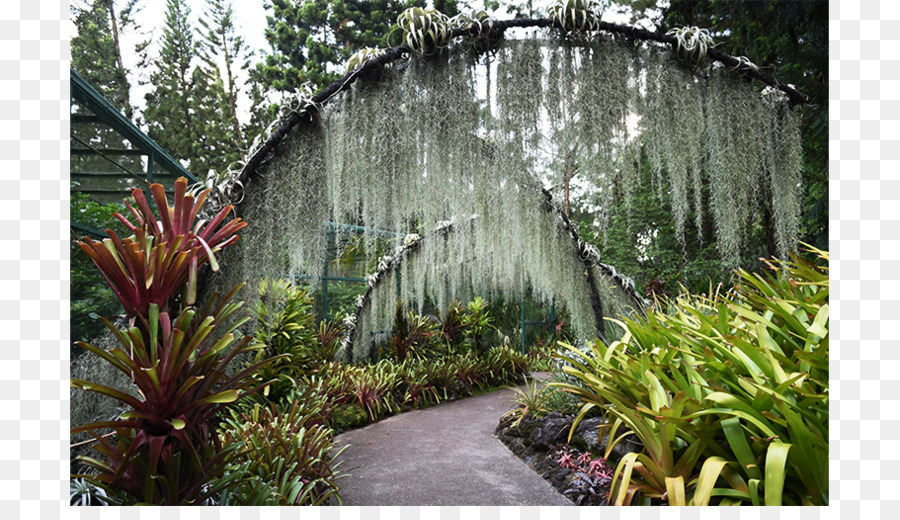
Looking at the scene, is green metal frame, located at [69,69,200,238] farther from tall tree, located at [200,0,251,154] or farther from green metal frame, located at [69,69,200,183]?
tall tree, located at [200,0,251,154]

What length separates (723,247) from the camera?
6.18 feet

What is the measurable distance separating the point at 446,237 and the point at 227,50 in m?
6.37

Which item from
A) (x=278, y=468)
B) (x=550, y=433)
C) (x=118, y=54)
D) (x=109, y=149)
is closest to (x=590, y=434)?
(x=550, y=433)

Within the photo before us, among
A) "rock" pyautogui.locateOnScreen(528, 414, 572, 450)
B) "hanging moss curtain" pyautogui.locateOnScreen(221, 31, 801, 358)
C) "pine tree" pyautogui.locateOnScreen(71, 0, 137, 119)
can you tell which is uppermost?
"pine tree" pyautogui.locateOnScreen(71, 0, 137, 119)

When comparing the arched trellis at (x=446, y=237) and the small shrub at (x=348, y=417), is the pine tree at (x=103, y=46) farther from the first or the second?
the small shrub at (x=348, y=417)

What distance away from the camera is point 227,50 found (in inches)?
289

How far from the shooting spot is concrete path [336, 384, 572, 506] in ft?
6.16

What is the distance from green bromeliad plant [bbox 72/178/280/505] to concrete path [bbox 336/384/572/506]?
3.02ft

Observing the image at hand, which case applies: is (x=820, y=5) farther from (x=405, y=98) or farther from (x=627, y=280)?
(x=405, y=98)

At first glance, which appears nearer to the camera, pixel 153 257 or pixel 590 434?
pixel 153 257

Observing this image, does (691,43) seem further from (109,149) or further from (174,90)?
(174,90)

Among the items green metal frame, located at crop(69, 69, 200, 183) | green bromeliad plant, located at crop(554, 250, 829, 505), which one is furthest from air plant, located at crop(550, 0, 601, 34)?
green metal frame, located at crop(69, 69, 200, 183)

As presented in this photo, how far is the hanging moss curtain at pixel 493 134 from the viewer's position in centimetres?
158

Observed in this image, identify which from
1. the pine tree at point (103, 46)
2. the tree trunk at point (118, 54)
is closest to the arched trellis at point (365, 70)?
the pine tree at point (103, 46)
